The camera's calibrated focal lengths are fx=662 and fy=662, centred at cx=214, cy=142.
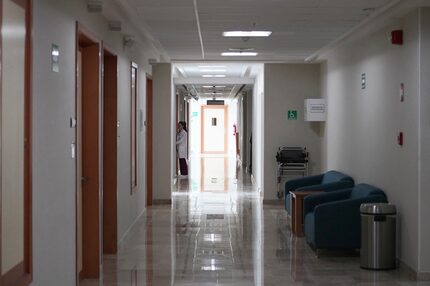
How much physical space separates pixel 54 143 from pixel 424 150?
356 cm

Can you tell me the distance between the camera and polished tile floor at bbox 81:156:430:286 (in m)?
6.54

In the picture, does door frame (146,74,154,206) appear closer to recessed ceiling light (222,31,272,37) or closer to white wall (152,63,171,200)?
white wall (152,63,171,200)

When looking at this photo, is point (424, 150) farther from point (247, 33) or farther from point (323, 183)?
point (323, 183)

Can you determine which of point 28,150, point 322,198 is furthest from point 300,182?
point 28,150

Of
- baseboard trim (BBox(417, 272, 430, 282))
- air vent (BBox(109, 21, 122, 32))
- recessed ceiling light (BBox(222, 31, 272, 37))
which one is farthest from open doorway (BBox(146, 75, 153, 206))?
baseboard trim (BBox(417, 272, 430, 282))

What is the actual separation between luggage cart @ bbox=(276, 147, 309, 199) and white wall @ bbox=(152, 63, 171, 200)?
2.09 meters

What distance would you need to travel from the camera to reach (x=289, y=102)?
12.4 metres

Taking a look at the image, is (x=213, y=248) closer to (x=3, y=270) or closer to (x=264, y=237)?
(x=264, y=237)

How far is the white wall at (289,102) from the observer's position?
12383 millimetres

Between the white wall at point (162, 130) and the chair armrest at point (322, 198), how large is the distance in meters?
4.57

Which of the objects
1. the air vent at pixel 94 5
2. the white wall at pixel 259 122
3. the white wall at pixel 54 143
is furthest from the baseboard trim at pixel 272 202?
the air vent at pixel 94 5

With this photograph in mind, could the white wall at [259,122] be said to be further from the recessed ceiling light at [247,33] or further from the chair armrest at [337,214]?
the chair armrest at [337,214]

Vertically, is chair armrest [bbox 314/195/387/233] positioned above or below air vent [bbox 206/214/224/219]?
above

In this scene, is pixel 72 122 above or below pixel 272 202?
above
